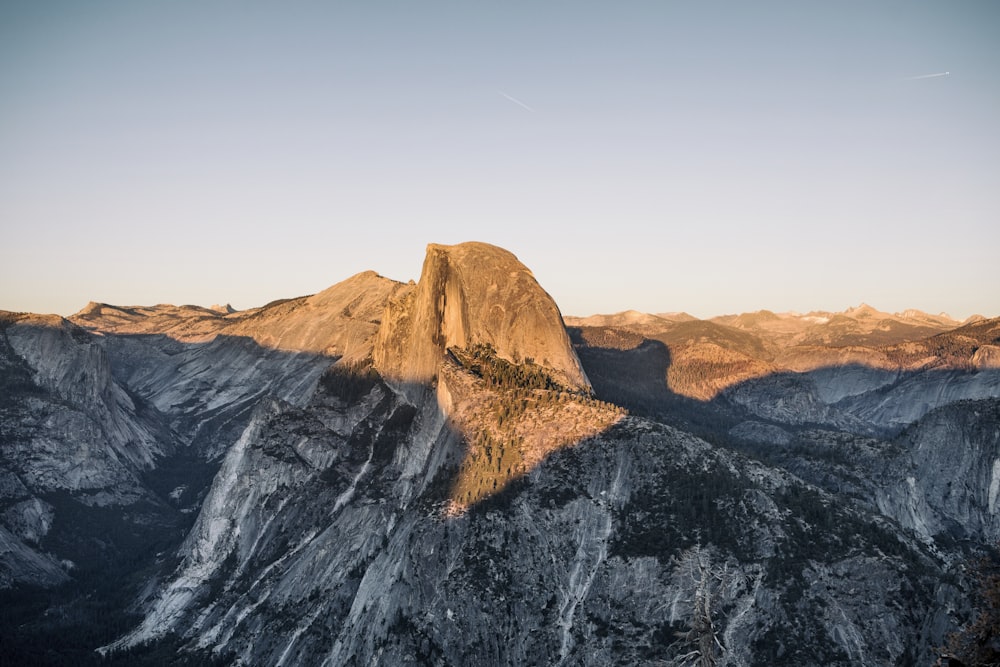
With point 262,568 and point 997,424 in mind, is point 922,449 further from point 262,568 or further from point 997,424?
point 262,568

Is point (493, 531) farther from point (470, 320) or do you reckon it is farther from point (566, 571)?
point (470, 320)

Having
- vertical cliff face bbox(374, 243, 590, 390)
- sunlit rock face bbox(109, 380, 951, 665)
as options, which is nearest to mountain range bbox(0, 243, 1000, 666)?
sunlit rock face bbox(109, 380, 951, 665)

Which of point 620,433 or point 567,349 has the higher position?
point 567,349

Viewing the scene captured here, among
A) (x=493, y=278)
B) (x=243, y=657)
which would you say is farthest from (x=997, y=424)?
(x=243, y=657)

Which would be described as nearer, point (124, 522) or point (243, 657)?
point (243, 657)

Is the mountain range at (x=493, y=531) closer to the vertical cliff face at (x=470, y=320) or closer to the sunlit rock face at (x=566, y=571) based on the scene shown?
the sunlit rock face at (x=566, y=571)

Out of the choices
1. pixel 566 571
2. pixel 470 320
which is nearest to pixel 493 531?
pixel 566 571

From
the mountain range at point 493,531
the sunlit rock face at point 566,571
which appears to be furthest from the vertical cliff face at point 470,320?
the sunlit rock face at point 566,571
